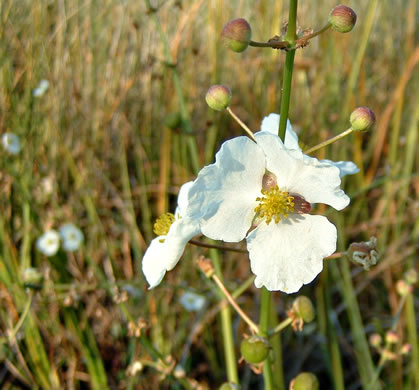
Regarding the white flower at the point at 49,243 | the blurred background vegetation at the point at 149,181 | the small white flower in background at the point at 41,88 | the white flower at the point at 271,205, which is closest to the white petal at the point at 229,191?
the white flower at the point at 271,205

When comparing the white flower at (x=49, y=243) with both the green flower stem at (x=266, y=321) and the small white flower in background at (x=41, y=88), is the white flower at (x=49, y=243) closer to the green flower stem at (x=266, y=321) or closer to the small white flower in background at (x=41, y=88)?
the small white flower in background at (x=41, y=88)

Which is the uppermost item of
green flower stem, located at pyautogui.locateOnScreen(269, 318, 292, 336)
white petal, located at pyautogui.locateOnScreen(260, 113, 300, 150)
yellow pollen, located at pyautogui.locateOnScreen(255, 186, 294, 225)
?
white petal, located at pyautogui.locateOnScreen(260, 113, 300, 150)

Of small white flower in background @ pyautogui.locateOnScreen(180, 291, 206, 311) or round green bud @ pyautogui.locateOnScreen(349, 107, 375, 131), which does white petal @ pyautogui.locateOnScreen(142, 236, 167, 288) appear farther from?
small white flower in background @ pyautogui.locateOnScreen(180, 291, 206, 311)

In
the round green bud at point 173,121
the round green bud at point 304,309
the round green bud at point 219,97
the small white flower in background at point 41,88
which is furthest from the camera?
the small white flower in background at point 41,88

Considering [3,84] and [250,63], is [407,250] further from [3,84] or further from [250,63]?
[3,84]

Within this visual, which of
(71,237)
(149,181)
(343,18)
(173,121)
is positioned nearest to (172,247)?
(343,18)

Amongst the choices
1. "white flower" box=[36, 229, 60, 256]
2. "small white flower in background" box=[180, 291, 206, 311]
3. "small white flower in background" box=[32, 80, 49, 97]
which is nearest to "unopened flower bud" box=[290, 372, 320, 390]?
"small white flower in background" box=[180, 291, 206, 311]
